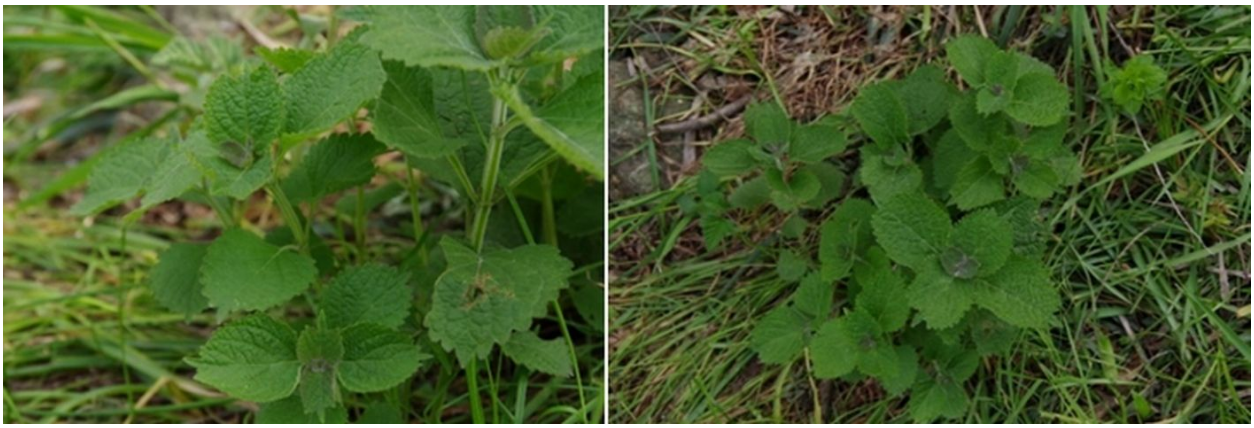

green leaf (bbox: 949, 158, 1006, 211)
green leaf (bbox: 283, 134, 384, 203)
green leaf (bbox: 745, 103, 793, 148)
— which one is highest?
green leaf (bbox: 283, 134, 384, 203)

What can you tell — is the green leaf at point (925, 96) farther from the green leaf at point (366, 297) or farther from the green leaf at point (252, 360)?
the green leaf at point (252, 360)

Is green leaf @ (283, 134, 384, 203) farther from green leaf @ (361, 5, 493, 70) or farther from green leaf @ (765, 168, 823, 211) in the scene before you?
green leaf @ (765, 168, 823, 211)

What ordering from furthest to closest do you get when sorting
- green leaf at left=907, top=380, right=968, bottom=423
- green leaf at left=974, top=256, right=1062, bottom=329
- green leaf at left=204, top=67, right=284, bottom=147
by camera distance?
green leaf at left=907, top=380, right=968, bottom=423
green leaf at left=974, top=256, right=1062, bottom=329
green leaf at left=204, top=67, right=284, bottom=147

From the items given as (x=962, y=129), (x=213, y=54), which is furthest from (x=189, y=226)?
(x=962, y=129)

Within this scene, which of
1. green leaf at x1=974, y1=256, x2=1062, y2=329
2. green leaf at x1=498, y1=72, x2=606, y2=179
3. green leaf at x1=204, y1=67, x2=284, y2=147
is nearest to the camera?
green leaf at x1=498, y1=72, x2=606, y2=179

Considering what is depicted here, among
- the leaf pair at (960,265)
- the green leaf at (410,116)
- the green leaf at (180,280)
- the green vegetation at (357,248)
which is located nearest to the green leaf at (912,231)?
the leaf pair at (960,265)

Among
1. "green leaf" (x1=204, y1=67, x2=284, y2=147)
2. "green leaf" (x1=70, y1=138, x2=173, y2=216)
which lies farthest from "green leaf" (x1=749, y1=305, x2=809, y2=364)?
"green leaf" (x1=70, y1=138, x2=173, y2=216)

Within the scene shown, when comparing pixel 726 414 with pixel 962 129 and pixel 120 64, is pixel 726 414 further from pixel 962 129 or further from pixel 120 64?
pixel 120 64

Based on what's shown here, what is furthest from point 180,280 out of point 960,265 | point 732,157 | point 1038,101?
point 1038,101
